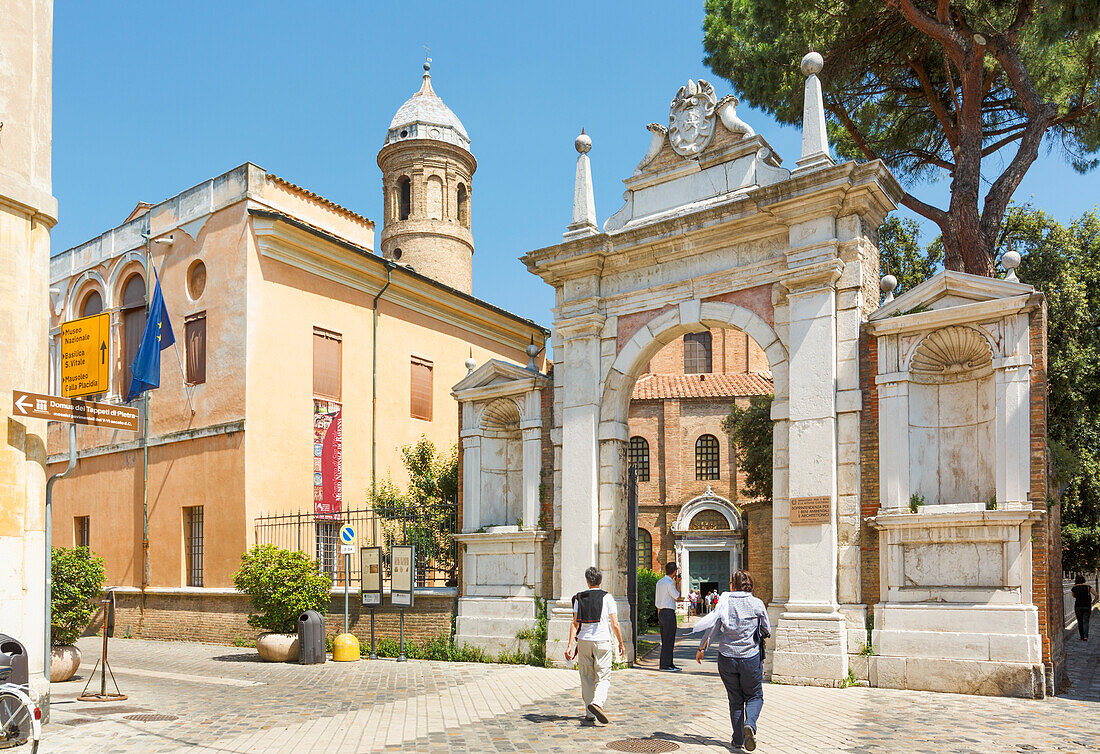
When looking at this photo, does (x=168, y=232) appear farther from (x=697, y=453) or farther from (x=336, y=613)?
(x=697, y=453)

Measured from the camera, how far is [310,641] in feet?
50.1

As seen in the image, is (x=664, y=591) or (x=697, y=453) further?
(x=697, y=453)

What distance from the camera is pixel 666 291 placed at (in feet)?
46.5

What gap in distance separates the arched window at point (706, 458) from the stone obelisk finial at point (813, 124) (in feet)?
79.8

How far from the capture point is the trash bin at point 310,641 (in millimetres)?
15258

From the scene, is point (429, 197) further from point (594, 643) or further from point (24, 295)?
point (594, 643)

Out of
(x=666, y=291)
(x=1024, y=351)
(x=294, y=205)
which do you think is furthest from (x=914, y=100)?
(x=294, y=205)

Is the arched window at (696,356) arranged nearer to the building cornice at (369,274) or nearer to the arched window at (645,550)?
the arched window at (645,550)

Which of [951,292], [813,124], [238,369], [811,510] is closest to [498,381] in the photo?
[811,510]

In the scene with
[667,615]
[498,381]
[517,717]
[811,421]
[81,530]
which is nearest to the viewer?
[517,717]

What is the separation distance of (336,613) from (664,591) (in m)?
6.30

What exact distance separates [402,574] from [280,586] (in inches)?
86.3

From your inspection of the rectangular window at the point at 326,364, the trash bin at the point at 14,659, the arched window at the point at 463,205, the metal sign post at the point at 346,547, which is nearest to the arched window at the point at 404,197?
the arched window at the point at 463,205

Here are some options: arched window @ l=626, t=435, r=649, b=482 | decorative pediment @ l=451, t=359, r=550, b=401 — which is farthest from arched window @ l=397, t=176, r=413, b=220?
decorative pediment @ l=451, t=359, r=550, b=401
